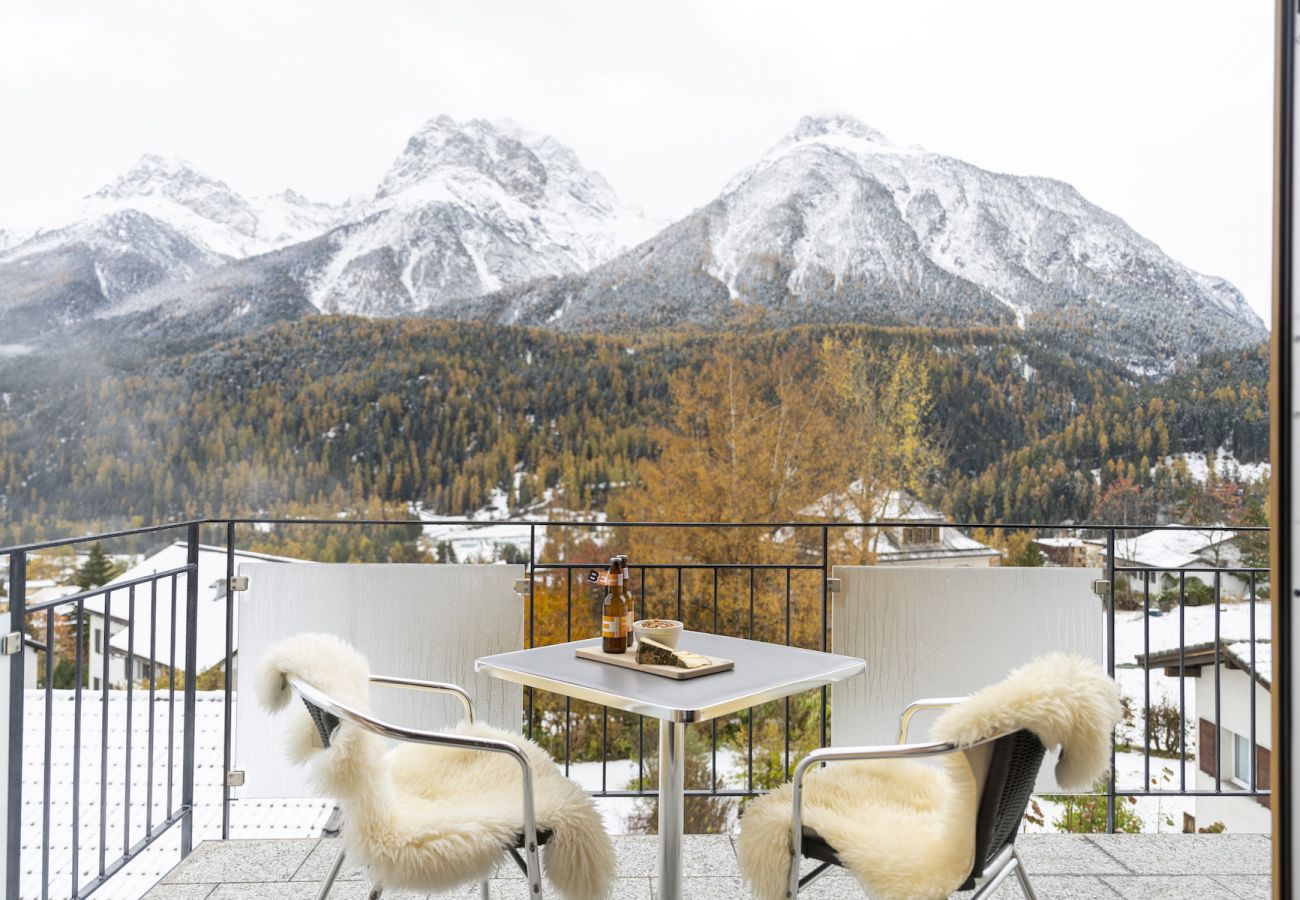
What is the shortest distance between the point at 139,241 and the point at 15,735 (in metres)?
13.3

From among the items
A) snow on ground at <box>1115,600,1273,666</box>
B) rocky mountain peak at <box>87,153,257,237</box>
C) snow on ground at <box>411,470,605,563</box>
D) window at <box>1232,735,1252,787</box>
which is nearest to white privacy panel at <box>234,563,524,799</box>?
window at <box>1232,735,1252,787</box>

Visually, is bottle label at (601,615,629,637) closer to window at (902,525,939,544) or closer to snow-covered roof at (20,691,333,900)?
snow-covered roof at (20,691,333,900)

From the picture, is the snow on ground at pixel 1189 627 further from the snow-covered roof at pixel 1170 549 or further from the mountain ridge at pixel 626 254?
the mountain ridge at pixel 626 254

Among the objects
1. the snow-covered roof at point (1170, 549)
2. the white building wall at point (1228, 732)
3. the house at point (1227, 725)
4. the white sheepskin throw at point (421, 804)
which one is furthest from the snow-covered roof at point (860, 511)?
the white sheepskin throw at point (421, 804)

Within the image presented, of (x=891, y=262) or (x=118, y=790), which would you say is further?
(x=891, y=262)

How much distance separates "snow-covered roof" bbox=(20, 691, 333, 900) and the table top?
51.9 inches

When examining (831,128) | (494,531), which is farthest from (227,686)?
(831,128)

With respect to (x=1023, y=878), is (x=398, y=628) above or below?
above

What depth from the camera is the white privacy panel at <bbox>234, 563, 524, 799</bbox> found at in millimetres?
2678

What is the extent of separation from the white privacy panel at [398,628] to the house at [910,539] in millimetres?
9762

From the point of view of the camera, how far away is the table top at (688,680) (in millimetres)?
1550

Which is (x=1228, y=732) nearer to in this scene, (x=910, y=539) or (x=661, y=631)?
(x=910, y=539)

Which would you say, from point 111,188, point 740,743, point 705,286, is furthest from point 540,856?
point 111,188

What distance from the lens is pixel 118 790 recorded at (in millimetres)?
6270
